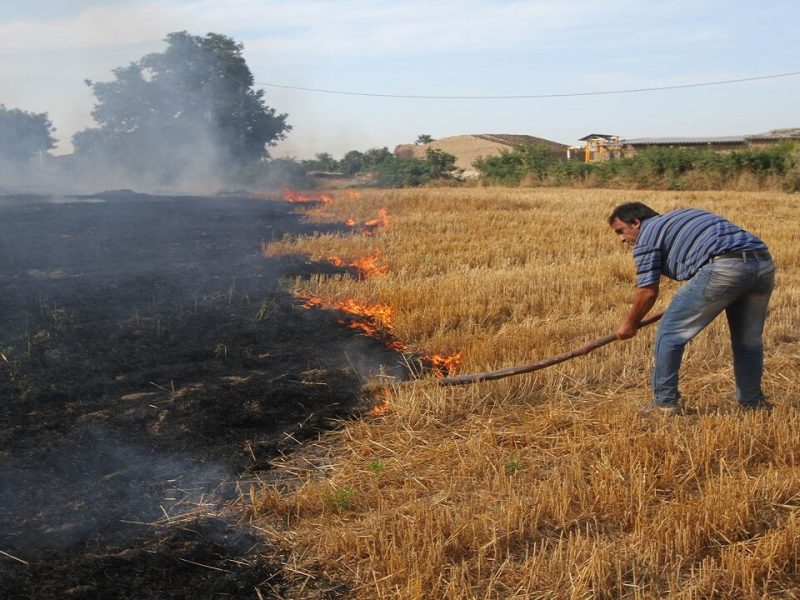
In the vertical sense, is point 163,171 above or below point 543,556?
above

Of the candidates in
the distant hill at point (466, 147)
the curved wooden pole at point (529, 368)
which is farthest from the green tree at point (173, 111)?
the curved wooden pole at point (529, 368)

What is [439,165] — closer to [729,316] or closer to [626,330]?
[729,316]

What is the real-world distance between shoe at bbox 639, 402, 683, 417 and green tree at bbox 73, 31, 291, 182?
3696 cm

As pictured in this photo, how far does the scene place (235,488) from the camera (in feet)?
15.9

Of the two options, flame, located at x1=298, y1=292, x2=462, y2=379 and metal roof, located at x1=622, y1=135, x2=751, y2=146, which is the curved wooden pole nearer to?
flame, located at x1=298, y1=292, x2=462, y2=379

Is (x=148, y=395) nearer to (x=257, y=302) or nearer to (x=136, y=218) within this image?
(x=257, y=302)

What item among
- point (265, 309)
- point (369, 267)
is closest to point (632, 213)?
point (265, 309)

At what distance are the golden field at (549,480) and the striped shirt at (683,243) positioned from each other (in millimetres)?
1025

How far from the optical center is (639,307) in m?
5.40

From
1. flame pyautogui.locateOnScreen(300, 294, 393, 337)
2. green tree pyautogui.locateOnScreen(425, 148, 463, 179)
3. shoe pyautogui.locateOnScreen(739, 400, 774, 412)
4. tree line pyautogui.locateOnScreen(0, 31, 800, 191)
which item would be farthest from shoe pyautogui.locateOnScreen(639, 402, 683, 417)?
green tree pyautogui.locateOnScreen(425, 148, 463, 179)

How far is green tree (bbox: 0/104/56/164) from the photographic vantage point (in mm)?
39719

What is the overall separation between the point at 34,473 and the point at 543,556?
10.1ft

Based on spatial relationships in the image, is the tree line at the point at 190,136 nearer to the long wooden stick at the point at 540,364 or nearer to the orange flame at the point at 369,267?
the orange flame at the point at 369,267

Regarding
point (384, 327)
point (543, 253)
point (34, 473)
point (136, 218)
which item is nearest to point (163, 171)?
point (136, 218)
